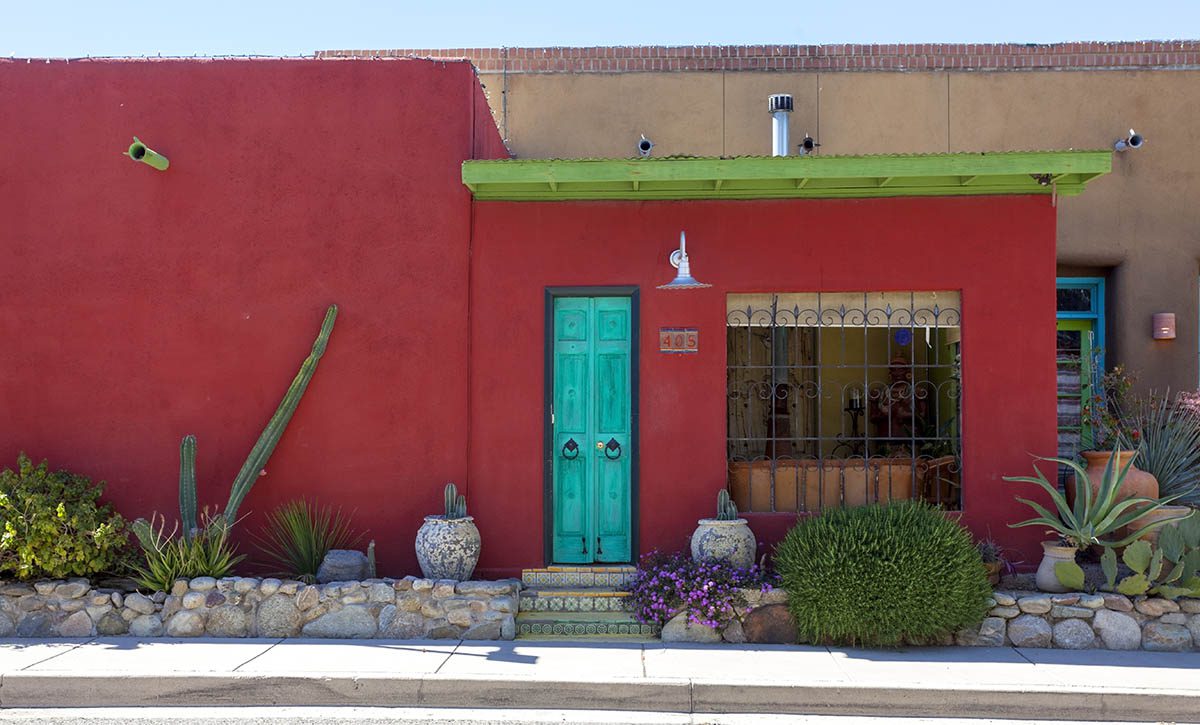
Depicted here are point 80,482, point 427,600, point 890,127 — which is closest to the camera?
point 427,600

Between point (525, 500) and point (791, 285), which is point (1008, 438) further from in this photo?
point (525, 500)

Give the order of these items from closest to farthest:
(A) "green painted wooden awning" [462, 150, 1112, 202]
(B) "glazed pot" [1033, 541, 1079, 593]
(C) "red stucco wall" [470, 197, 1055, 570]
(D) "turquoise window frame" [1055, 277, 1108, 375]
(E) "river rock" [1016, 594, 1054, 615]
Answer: (E) "river rock" [1016, 594, 1054, 615] → (B) "glazed pot" [1033, 541, 1079, 593] → (A) "green painted wooden awning" [462, 150, 1112, 202] → (C) "red stucco wall" [470, 197, 1055, 570] → (D) "turquoise window frame" [1055, 277, 1108, 375]

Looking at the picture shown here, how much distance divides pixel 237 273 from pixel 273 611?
279 centimetres

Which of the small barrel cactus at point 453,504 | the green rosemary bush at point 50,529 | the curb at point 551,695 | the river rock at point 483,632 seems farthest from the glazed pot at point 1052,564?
the green rosemary bush at point 50,529

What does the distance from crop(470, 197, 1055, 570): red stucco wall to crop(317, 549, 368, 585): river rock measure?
101cm

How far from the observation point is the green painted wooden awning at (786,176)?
746cm

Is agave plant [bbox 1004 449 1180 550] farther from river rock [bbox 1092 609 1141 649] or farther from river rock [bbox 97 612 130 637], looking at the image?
river rock [bbox 97 612 130 637]

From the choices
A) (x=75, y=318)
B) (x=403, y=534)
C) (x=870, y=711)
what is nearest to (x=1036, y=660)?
(x=870, y=711)

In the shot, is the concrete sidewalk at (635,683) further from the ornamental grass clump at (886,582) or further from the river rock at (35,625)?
the river rock at (35,625)

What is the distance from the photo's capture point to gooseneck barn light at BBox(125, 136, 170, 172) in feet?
25.8

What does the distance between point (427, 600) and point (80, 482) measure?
9.91 ft

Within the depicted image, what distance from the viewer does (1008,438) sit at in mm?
8055

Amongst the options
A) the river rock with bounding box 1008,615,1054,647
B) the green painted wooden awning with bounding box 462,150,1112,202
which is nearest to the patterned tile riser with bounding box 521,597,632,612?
the river rock with bounding box 1008,615,1054,647

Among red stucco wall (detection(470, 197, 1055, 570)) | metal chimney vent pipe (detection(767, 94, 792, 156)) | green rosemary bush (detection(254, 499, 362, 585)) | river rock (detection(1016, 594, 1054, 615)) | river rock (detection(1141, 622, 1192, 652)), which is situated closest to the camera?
river rock (detection(1141, 622, 1192, 652))
